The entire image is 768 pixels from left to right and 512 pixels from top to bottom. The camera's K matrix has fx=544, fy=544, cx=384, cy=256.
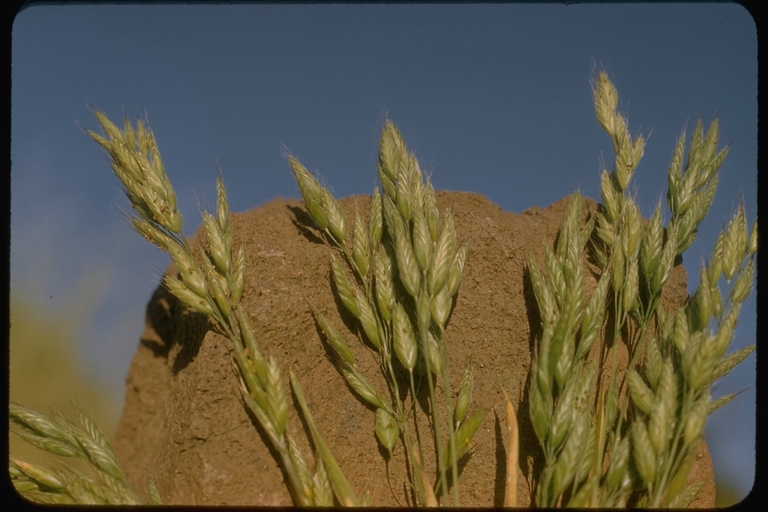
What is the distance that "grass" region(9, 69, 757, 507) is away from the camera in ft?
5.82

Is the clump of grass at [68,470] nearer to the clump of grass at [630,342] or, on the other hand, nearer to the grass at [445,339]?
the grass at [445,339]

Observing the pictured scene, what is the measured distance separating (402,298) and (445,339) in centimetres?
24

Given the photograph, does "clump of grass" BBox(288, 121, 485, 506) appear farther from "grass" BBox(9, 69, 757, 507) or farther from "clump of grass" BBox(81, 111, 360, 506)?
"clump of grass" BBox(81, 111, 360, 506)

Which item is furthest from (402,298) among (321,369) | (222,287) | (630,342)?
(630,342)

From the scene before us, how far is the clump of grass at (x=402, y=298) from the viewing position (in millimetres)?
1923

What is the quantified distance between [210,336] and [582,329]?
1.40 metres

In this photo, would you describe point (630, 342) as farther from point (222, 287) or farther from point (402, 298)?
point (222, 287)

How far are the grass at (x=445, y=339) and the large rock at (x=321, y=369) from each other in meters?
0.07

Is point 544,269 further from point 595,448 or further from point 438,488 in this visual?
point 438,488

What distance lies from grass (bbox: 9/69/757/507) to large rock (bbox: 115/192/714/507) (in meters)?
0.07

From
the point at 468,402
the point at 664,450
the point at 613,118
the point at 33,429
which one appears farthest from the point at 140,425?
the point at 613,118

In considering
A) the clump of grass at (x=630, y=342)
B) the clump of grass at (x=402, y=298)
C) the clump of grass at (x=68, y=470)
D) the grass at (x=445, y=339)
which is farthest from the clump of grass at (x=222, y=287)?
the clump of grass at (x=630, y=342)

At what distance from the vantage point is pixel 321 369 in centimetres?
214
